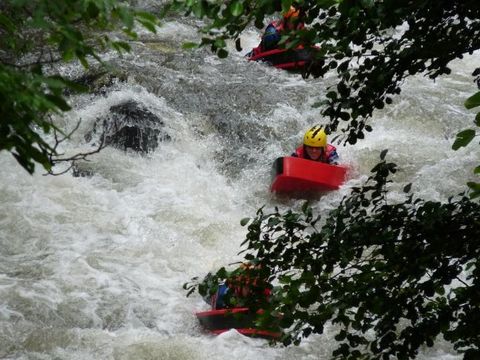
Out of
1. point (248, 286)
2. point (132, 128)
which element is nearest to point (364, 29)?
point (248, 286)

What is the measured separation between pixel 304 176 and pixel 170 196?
1464 mm

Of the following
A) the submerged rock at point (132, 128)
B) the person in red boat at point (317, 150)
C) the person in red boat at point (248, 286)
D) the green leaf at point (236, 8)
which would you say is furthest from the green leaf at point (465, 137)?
the submerged rock at point (132, 128)

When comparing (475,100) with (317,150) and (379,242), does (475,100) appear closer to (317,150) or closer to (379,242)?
(379,242)

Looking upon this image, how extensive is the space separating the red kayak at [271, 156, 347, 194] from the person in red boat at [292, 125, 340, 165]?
23 centimetres

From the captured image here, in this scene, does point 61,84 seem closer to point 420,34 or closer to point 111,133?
point 420,34

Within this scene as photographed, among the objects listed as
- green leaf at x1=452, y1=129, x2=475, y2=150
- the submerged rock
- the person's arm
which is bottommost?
green leaf at x1=452, y1=129, x2=475, y2=150

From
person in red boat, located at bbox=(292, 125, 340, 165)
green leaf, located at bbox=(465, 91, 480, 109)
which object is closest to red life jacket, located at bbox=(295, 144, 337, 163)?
person in red boat, located at bbox=(292, 125, 340, 165)

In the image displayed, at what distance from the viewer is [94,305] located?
19.4ft

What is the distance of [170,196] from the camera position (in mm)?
7871

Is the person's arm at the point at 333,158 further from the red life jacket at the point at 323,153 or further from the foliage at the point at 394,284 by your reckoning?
the foliage at the point at 394,284

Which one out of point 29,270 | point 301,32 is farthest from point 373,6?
point 29,270

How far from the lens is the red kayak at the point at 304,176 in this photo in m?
7.91

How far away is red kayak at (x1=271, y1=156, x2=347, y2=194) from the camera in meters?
7.91

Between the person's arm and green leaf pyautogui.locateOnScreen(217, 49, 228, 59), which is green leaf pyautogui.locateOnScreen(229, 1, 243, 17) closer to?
green leaf pyautogui.locateOnScreen(217, 49, 228, 59)
